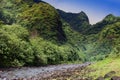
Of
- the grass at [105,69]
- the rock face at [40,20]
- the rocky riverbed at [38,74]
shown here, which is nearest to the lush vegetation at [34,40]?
the rock face at [40,20]

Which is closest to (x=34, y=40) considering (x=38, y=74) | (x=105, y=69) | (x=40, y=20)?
(x=40, y=20)

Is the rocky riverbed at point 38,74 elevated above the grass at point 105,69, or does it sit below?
below

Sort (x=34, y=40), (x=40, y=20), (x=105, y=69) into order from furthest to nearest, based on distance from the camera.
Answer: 1. (x=40, y=20)
2. (x=34, y=40)
3. (x=105, y=69)

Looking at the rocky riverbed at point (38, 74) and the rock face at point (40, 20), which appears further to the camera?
the rock face at point (40, 20)

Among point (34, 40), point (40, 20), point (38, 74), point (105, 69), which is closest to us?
point (105, 69)

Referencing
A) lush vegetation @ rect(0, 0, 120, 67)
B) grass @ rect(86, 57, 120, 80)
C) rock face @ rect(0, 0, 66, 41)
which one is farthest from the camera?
rock face @ rect(0, 0, 66, 41)

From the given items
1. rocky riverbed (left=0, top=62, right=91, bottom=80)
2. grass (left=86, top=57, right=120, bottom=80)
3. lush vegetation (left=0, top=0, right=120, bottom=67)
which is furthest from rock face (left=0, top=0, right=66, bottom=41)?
grass (left=86, top=57, right=120, bottom=80)

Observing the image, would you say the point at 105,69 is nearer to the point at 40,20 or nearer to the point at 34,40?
the point at 34,40

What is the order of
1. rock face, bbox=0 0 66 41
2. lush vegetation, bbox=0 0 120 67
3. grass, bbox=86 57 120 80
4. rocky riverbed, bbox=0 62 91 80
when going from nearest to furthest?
grass, bbox=86 57 120 80, rocky riverbed, bbox=0 62 91 80, lush vegetation, bbox=0 0 120 67, rock face, bbox=0 0 66 41

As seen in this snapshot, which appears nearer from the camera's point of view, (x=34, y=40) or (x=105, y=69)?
(x=105, y=69)

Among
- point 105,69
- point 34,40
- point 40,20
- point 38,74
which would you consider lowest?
point 34,40

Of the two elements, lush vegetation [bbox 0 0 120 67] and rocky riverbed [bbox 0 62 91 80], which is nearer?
rocky riverbed [bbox 0 62 91 80]

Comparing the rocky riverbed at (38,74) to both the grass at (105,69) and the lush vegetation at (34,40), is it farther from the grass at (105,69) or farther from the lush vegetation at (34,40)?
the lush vegetation at (34,40)

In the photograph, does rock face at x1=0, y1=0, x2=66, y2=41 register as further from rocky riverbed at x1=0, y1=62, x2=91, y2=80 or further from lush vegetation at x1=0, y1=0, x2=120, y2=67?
rocky riverbed at x1=0, y1=62, x2=91, y2=80
